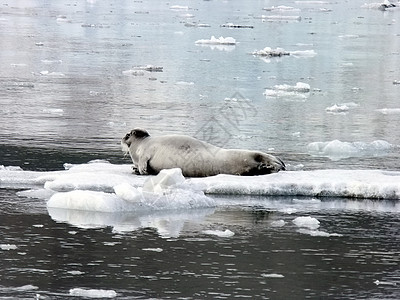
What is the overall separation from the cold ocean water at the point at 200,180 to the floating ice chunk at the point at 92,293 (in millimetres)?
10

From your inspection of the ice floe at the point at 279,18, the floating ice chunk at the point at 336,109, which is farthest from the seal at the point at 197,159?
the ice floe at the point at 279,18

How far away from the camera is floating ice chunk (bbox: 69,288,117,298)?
16.9 ft

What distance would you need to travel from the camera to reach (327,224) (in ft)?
23.7

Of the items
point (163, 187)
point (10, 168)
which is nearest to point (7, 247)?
point (163, 187)

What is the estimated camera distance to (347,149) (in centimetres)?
1095

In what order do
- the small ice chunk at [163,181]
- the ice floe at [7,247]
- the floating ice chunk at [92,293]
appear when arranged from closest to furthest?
the floating ice chunk at [92,293] < the ice floe at [7,247] < the small ice chunk at [163,181]

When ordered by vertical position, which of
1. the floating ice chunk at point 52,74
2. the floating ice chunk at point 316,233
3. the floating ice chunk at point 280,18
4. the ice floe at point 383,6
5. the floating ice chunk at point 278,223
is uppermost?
the ice floe at point 383,6

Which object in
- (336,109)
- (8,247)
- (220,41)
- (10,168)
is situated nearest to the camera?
(8,247)

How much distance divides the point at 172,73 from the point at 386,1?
90.5ft

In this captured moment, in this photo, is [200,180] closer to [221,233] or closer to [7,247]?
[221,233]

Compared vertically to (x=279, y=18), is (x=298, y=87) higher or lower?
lower

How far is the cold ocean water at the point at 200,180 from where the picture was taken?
5707 millimetres

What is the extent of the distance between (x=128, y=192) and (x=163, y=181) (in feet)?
1.99

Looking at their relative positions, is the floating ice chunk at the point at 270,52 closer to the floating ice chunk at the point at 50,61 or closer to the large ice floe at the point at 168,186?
the floating ice chunk at the point at 50,61
